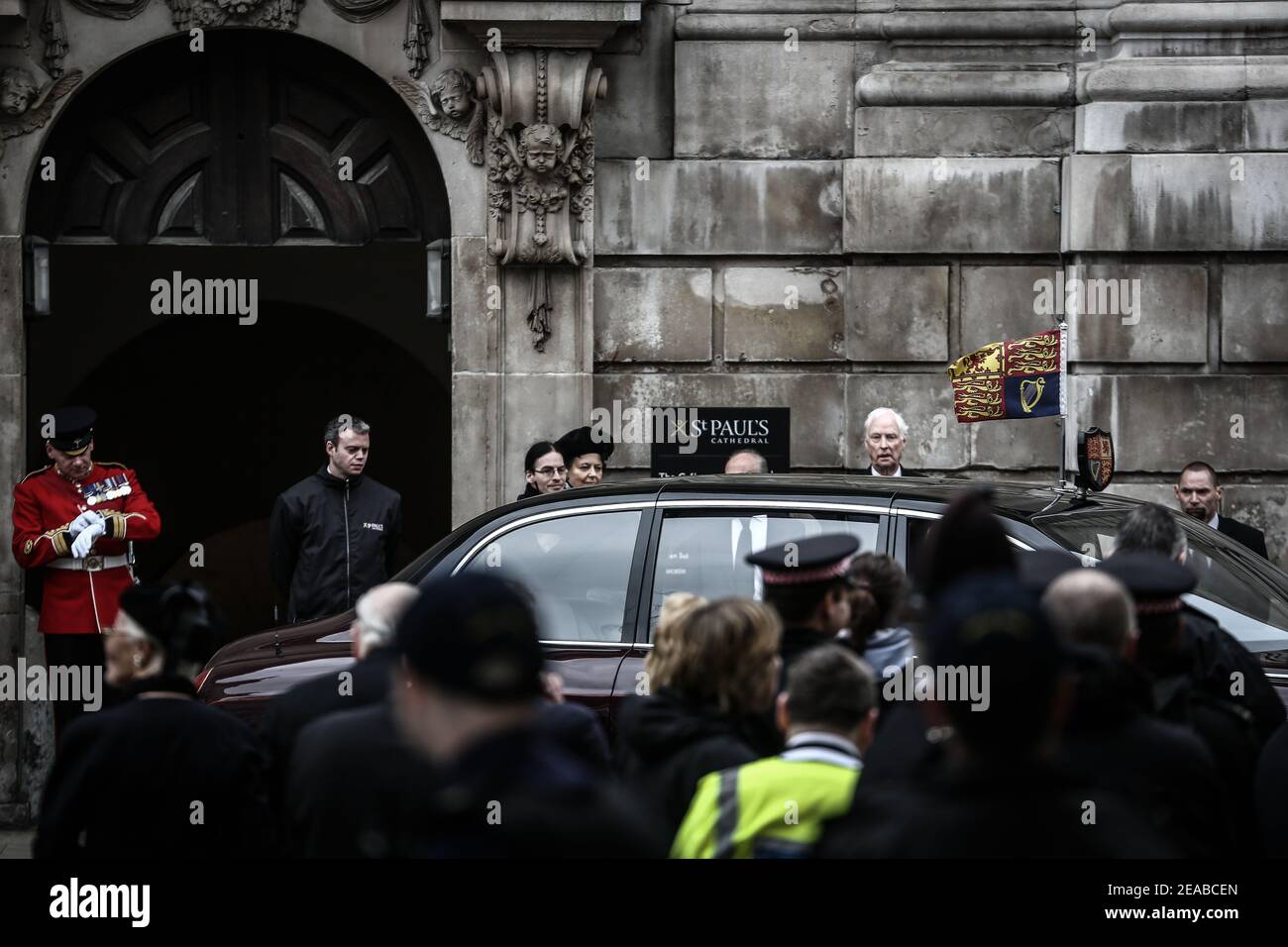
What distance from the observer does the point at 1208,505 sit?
30.4 feet

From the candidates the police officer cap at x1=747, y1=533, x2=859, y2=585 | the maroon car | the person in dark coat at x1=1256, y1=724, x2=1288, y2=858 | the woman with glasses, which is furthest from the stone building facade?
the person in dark coat at x1=1256, y1=724, x2=1288, y2=858

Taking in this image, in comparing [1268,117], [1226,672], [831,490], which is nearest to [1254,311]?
[1268,117]

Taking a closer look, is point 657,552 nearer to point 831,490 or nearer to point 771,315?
point 831,490

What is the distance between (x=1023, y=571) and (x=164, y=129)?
7619 millimetres

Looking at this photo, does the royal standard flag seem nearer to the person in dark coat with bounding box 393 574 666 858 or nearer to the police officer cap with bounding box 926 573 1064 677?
the police officer cap with bounding box 926 573 1064 677

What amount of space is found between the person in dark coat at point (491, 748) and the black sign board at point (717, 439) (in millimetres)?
7527

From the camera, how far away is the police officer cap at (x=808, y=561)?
4797 mm

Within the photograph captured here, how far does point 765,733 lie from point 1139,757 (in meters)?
1.03

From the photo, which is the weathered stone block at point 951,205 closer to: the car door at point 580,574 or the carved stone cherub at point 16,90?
the car door at point 580,574

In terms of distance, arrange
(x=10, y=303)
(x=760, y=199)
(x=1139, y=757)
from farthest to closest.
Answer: (x=760, y=199) → (x=10, y=303) → (x=1139, y=757)

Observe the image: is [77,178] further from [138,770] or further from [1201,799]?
[1201,799]

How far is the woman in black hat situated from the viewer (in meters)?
9.35

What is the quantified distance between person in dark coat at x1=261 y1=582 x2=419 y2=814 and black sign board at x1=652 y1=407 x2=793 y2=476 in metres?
5.65
